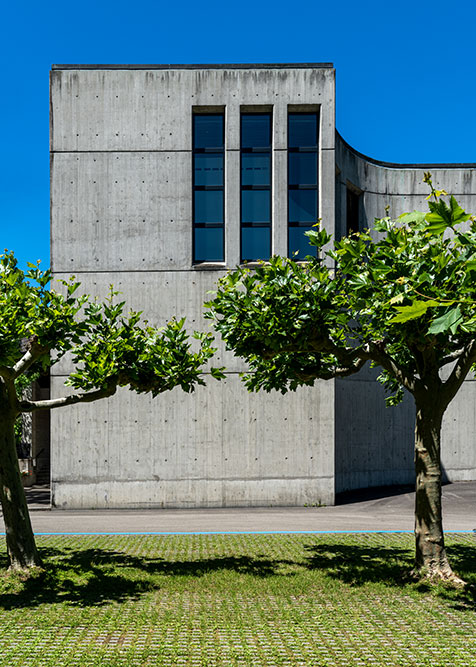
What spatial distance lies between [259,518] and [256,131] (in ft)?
36.9

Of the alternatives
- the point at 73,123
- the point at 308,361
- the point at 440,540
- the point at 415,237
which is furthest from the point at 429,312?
the point at 73,123

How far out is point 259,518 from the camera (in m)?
15.8

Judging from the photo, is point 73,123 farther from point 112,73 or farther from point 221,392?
point 221,392

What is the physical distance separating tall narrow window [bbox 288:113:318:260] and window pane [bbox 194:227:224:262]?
2101 mm

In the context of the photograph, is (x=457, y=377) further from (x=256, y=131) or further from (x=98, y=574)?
(x=256, y=131)

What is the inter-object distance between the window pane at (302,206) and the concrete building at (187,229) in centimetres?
4

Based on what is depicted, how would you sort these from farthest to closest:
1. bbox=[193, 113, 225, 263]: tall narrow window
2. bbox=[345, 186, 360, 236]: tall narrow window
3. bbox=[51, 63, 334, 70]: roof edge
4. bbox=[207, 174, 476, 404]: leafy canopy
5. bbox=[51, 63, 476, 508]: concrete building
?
1. bbox=[345, 186, 360, 236]: tall narrow window
2. bbox=[193, 113, 225, 263]: tall narrow window
3. bbox=[51, 63, 334, 70]: roof edge
4. bbox=[51, 63, 476, 508]: concrete building
5. bbox=[207, 174, 476, 404]: leafy canopy

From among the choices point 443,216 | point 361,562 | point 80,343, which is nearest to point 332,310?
point 80,343

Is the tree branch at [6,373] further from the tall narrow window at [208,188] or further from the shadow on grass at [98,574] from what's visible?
the tall narrow window at [208,188]

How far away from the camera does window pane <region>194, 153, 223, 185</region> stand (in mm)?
18047

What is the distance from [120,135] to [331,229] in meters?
6.85

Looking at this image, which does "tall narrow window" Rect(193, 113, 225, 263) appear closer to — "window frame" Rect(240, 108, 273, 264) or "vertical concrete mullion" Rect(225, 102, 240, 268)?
"vertical concrete mullion" Rect(225, 102, 240, 268)

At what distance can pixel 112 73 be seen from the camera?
17719 mm

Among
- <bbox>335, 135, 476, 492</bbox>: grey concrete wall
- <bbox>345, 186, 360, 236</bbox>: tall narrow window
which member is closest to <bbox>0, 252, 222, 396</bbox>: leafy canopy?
<bbox>335, 135, 476, 492</bbox>: grey concrete wall
